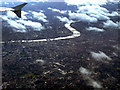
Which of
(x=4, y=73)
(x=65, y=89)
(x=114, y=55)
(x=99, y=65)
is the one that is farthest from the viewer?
(x=114, y=55)

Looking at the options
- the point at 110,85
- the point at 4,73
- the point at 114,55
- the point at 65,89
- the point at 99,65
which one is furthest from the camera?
the point at 114,55

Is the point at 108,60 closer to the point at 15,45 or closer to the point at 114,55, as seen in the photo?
the point at 114,55

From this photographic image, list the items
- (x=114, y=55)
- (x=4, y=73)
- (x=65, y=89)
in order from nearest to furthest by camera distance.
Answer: (x=65, y=89), (x=4, y=73), (x=114, y=55)

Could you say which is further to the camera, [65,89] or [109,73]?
[109,73]

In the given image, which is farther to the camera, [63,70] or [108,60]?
[108,60]

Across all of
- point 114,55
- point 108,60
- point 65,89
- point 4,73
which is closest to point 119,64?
point 108,60

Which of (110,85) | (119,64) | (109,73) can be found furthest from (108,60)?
(110,85)

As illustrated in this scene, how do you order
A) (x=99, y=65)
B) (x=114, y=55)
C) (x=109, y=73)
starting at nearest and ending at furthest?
(x=109, y=73) → (x=99, y=65) → (x=114, y=55)

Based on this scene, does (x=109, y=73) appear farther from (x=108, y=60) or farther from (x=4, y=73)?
(x=4, y=73)

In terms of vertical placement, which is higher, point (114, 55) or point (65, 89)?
point (65, 89)
